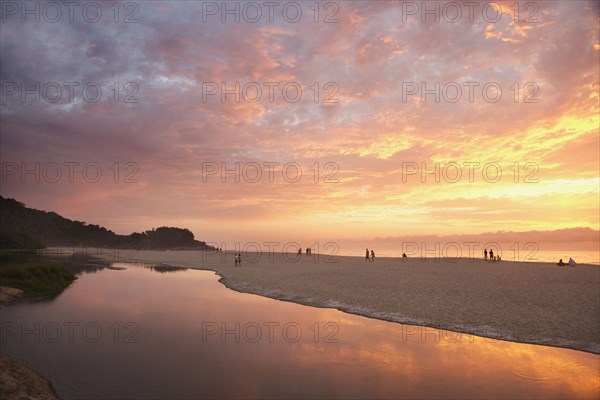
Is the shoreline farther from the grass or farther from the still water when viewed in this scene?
the grass

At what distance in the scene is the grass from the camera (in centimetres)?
3406

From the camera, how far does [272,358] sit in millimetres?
16422

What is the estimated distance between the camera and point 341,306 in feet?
94.6

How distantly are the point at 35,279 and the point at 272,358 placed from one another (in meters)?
33.2

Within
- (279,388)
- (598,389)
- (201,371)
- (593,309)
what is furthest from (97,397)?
(593,309)

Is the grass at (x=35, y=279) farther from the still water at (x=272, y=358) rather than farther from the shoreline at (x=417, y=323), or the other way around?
the shoreline at (x=417, y=323)

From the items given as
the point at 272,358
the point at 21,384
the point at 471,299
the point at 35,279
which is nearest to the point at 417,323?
the point at 471,299

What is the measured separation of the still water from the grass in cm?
876

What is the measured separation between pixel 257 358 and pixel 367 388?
18.2 feet

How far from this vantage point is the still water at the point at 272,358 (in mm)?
13000

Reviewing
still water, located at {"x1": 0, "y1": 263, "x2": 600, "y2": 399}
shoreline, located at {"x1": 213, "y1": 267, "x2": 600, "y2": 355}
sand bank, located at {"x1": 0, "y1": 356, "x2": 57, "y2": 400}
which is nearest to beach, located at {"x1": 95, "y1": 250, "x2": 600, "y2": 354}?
shoreline, located at {"x1": 213, "y1": 267, "x2": 600, "y2": 355}

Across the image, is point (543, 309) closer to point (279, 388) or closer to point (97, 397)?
point (279, 388)

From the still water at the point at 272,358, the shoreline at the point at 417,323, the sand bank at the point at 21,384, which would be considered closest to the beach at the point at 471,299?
the shoreline at the point at 417,323

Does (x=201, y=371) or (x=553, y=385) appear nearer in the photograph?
(x=553, y=385)
